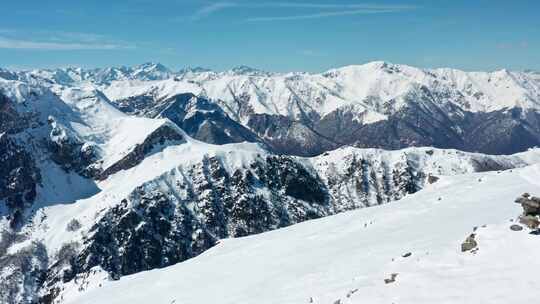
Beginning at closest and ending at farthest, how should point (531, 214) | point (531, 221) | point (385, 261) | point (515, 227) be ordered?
point (531, 221) < point (515, 227) < point (531, 214) < point (385, 261)

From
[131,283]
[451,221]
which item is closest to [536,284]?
[451,221]

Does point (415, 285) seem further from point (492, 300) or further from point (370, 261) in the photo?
point (370, 261)

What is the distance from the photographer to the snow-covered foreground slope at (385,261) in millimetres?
23031

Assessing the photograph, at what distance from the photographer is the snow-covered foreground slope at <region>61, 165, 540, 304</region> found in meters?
23.0

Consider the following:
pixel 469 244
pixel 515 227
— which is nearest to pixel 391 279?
pixel 469 244

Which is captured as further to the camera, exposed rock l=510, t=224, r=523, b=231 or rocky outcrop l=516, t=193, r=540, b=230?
exposed rock l=510, t=224, r=523, b=231

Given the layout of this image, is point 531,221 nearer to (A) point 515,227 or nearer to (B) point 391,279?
(A) point 515,227

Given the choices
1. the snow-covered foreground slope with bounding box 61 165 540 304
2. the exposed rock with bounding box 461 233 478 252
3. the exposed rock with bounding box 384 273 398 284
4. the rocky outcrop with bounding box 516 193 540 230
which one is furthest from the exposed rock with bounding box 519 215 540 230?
the exposed rock with bounding box 384 273 398 284

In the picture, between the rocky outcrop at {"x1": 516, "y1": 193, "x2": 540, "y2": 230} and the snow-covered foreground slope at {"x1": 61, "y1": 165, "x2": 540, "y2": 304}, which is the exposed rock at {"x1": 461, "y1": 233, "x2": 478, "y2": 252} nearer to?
the snow-covered foreground slope at {"x1": 61, "y1": 165, "x2": 540, "y2": 304}

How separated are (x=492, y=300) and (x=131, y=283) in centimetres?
3484

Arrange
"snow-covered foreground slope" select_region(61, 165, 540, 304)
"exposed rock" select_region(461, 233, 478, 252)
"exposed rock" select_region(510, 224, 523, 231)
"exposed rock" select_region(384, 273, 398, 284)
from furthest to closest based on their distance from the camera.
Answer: "exposed rock" select_region(510, 224, 523, 231) → "exposed rock" select_region(461, 233, 478, 252) → "exposed rock" select_region(384, 273, 398, 284) → "snow-covered foreground slope" select_region(61, 165, 540, 304)

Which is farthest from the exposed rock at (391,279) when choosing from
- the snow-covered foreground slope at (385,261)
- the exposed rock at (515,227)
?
the exposed rock at (515,227)

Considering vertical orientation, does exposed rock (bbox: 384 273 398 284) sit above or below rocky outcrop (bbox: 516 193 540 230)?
below

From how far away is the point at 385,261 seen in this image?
31.1 metres
